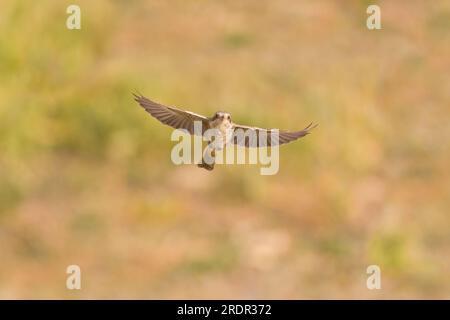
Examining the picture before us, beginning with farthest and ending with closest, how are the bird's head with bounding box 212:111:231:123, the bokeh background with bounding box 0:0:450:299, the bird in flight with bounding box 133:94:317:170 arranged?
the bokeh background with bounding box 0:0:450:299 < the bird's head with bounding box 212:111:231:123 < the bird in flight with bounding box 133:94:317:170

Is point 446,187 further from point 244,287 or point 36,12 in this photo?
point 36,12

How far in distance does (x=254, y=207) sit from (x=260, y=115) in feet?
3.94

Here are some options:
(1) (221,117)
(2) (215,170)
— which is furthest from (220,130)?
(2) (215,170)

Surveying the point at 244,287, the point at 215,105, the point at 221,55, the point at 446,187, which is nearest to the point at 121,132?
the point at 215,105

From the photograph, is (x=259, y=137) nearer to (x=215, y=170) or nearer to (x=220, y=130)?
(x=220, y=130)

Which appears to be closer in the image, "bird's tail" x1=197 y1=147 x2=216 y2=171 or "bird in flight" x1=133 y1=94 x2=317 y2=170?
"bird's tail" x1=197 y1=147 x2=216 y2=171

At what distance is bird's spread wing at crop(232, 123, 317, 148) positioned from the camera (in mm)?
3183

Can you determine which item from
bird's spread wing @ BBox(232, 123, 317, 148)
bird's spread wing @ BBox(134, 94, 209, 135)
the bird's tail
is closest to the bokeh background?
bird's spread wing @ BBox(134, 94, 209, 135)

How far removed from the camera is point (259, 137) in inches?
127

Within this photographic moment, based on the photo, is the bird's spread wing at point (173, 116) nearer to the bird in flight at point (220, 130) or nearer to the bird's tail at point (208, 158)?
the bird in flight at point (220, 130)

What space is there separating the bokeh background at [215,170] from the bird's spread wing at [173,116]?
26.1 ft

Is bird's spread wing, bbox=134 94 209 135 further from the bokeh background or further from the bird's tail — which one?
the bokeh background

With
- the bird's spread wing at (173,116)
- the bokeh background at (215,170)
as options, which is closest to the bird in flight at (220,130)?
the bird's spread wing at (173,116)

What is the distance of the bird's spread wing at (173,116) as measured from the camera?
3265mm
